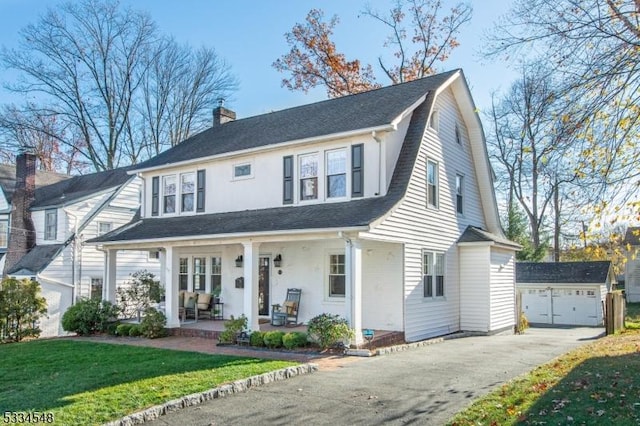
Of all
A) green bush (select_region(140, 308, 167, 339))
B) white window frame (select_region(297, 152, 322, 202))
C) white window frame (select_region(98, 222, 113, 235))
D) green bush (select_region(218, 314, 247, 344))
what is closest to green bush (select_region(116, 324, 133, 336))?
green bush (select_region(140, 308, 167, 339))

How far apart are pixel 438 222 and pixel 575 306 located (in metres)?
16.3

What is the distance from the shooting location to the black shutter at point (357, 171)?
1382 cm

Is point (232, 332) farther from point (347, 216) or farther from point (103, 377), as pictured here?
point (103, 377)

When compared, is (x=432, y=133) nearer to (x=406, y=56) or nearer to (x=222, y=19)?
(x=222, y=19)

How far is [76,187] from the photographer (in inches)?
1118

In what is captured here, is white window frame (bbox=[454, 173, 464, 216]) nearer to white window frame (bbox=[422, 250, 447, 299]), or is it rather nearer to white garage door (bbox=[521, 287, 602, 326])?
white window frame (bbox=[422, 250, 447, 299])

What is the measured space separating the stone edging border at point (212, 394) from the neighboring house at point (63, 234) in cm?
1673

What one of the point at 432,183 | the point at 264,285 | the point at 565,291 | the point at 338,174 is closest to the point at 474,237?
the point at 432,183

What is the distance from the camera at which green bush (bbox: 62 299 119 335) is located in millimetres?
15773

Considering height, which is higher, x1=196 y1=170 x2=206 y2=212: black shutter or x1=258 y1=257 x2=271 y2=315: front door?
x1=196 y1=170 x2=206 y2=212: black shutter

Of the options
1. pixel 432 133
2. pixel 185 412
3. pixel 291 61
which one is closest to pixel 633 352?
pixel 432 133

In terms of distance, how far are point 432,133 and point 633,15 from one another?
782 cm

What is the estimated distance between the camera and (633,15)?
8.05 metres

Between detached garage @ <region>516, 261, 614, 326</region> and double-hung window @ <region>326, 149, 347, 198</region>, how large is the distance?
61.5 ft
